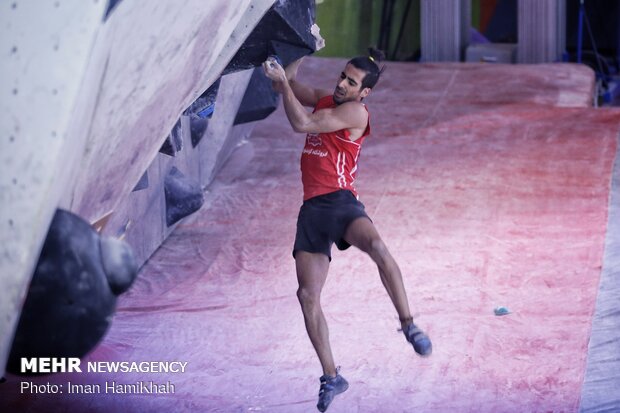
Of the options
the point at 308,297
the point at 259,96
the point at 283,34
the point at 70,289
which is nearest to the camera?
the point at 70,289

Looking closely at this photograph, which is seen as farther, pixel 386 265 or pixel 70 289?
pixel 386 265

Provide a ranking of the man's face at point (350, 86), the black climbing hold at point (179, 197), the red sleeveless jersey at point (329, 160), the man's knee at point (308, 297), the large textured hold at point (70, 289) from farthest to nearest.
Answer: the black climbing hold at point (179, 197) → the red sleeveless jersey at point (329, 160) → the man's face at point (350, 86) → the man's knee at point (308, 297) → the large textured hold at point (70, 289)

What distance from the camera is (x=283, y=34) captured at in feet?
19.3

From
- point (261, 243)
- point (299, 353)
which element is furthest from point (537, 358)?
point (261, 243)

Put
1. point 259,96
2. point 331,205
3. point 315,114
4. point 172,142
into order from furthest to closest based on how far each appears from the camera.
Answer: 1. point 259,96
2. point 172,142
3. point 331,205
4. point 315,114

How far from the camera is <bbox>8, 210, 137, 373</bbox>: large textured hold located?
3979mm

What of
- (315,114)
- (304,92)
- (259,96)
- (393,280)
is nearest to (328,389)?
(393,280)

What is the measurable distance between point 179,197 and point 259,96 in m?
1.03

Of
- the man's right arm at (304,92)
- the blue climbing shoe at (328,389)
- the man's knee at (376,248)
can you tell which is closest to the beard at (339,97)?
the man's right arm at (304,92)

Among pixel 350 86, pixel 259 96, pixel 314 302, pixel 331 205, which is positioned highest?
pixel 350 86

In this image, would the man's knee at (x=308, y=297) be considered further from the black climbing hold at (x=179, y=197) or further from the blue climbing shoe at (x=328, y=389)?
the black climbing hold at (x=179, y=197)

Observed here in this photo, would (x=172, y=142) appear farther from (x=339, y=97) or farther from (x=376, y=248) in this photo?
(x=376, y=248)

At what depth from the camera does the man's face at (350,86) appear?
5480 mm

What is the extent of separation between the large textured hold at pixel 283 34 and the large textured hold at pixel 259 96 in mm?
1957
